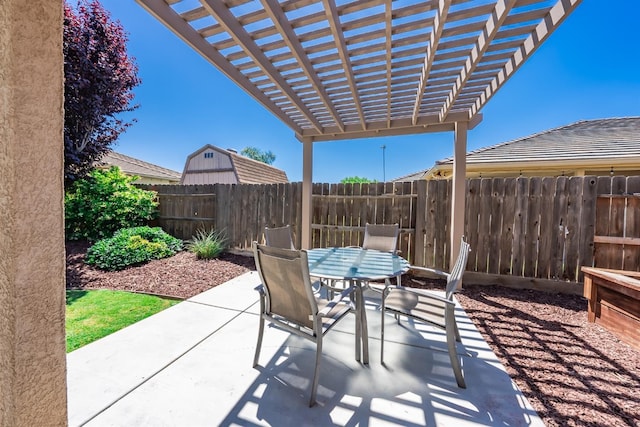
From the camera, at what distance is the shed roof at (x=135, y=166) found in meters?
11.6

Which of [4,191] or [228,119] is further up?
[228,119]

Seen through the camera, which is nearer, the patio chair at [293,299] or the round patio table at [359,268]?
the patio chair at [293,299]

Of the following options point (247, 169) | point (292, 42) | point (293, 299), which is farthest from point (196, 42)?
point (247, 169)

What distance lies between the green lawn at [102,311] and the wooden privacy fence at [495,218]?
113 inches

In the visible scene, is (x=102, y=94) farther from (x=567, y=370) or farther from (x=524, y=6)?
(x=567, y=370)

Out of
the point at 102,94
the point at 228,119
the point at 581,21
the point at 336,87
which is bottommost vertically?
the point at 336,87

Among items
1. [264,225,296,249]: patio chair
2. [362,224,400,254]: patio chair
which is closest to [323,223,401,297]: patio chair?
[362,224,400,254]: patio chair

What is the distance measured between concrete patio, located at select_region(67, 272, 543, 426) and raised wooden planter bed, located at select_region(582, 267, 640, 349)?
4.51ft

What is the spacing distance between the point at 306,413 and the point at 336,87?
11.3 ft

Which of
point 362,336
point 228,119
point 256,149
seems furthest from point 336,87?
point 256,149

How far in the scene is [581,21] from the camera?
5609 millimetres

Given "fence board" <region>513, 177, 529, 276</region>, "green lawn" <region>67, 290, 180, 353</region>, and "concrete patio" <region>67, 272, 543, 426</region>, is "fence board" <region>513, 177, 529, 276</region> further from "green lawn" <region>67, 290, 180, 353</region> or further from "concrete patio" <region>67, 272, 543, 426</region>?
"green lawn" <region>67, 290, 180, 353</region>

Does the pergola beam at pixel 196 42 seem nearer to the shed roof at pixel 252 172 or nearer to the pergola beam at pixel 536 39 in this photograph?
the pergola beam at pixel 536 39

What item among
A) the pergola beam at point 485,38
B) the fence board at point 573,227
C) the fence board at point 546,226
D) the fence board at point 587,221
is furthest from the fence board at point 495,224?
the pergola beam at point 485,38
